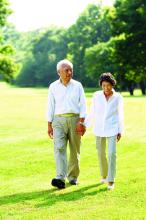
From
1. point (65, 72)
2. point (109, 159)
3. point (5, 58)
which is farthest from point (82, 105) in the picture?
point (5, 58)

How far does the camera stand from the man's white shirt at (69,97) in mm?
9477

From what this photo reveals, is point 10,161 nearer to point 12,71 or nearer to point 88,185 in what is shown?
point 88,185

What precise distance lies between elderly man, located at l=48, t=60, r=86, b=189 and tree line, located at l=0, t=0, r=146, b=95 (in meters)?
46.0

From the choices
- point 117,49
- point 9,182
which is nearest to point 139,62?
point 117,49

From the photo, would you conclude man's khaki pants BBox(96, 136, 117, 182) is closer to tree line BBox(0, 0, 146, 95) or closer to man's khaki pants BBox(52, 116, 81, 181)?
man's khaki pants BBox(52, 116, 81, 181)

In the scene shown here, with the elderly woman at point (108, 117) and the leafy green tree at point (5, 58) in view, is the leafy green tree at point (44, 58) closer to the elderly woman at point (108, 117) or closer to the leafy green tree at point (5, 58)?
the leafy green tree at point (5, 58)

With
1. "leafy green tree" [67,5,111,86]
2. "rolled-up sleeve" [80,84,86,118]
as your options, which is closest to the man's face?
"rolled-up sleeve" [80,84,86,118]

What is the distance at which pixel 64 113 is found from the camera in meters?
9.55

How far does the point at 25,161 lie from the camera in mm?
12797

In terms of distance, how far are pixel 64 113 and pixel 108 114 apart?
0.73 meters

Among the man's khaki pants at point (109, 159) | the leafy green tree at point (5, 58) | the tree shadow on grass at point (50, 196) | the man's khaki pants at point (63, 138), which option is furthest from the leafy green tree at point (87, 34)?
the tree shadow on grass at point (50, 196)

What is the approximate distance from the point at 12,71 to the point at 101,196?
156ft

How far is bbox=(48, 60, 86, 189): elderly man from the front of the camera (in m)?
9.46

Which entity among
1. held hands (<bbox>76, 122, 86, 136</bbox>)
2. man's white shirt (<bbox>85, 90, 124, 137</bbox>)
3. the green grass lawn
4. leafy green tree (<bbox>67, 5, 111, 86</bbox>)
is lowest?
the green grass lawn
